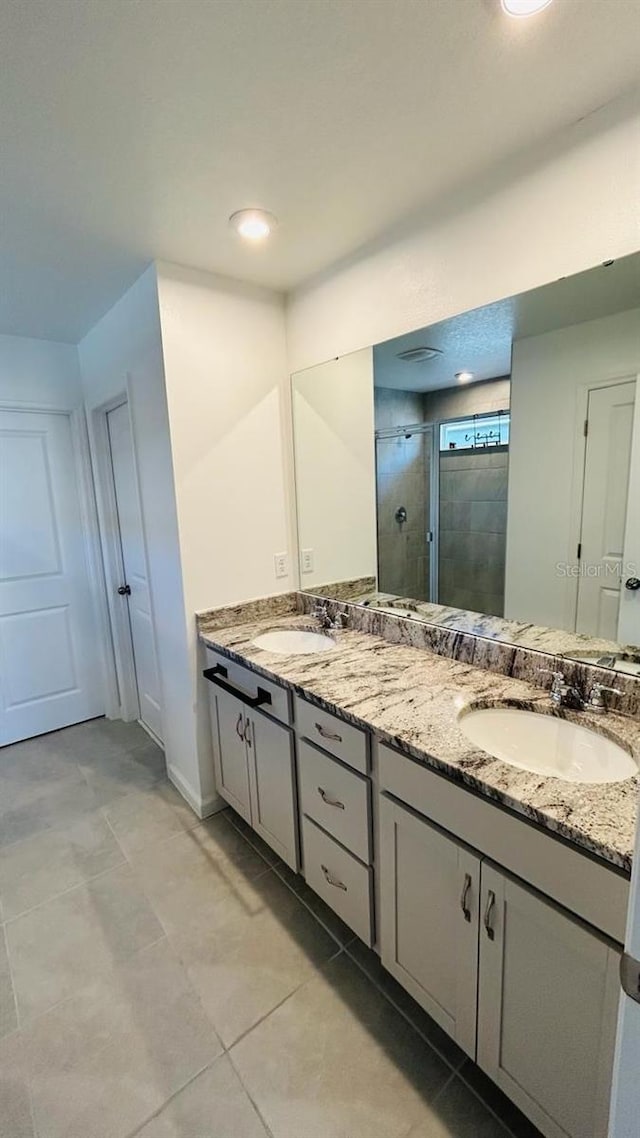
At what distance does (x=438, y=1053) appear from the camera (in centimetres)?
128

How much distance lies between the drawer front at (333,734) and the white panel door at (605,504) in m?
0.76

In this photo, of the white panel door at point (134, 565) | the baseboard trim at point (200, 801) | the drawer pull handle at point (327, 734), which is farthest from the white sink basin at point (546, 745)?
the white panel door at point (134, 565)

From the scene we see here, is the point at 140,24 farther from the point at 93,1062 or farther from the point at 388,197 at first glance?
the point at 93,1062

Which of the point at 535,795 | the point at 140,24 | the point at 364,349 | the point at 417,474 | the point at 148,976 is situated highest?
the point at 140,24

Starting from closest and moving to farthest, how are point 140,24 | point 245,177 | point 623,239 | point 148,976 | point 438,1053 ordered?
point 140,24
point 623,239
point 438,1053
point 245,177
point 148,976

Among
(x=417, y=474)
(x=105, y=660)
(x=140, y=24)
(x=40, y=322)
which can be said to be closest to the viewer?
(x=140, y=24)

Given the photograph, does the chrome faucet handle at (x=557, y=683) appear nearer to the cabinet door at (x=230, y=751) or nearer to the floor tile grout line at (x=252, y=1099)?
the cabinet door at (x=230, y=751)

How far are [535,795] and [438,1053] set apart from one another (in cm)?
93

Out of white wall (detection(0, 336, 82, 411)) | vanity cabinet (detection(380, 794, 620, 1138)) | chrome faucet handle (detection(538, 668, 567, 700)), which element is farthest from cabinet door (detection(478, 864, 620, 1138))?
white wall (detection(0, 336, 82, 411))

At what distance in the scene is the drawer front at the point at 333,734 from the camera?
4.36ft

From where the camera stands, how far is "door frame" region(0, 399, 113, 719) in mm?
2871

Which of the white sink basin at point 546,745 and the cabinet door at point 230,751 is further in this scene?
the cabinet door at point 230,751

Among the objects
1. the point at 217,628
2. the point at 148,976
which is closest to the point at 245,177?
the point at 217,628

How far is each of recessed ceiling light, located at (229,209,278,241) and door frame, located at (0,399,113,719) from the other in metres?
1.74
